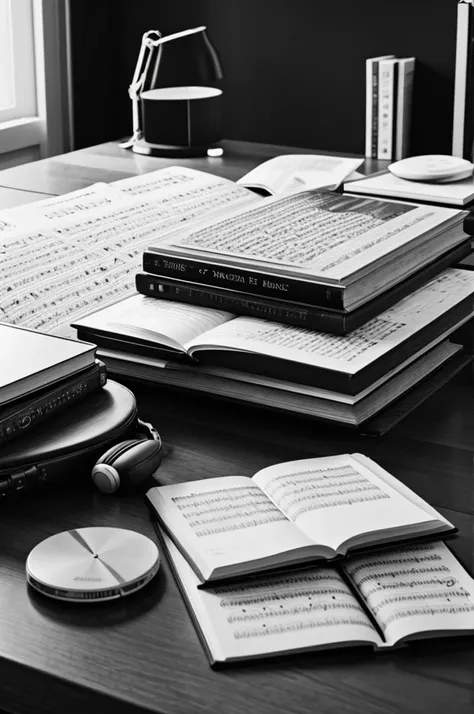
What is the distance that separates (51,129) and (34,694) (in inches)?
88.8

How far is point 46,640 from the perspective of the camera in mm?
673

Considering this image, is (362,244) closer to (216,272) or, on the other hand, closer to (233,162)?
(216,272)

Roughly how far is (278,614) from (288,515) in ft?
0.43

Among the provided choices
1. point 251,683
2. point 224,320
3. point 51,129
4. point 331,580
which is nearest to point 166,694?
point 251,683

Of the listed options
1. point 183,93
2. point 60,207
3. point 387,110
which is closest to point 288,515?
point 60,207

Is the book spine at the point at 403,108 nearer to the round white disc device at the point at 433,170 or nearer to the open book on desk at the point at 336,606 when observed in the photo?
the round white disc device at the point at 433,170

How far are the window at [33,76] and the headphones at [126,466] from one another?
1881mm

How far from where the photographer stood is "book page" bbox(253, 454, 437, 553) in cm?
77

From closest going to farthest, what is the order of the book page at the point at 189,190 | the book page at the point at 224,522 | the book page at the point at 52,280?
the book page at the point at 224,522, the book page at the point at 52,280, the book page at the point at 189,190

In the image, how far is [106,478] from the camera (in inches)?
34.0

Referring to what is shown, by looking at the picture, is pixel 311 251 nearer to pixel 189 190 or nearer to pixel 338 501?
pixel 338 501

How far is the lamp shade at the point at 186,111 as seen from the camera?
88.2 inches

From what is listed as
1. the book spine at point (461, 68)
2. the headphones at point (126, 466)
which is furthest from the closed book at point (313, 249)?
the book spine at point (461, 68)

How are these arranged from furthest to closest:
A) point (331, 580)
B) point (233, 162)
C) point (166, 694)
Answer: point (233, 162) < point (331, 580) < point (166, 694)
